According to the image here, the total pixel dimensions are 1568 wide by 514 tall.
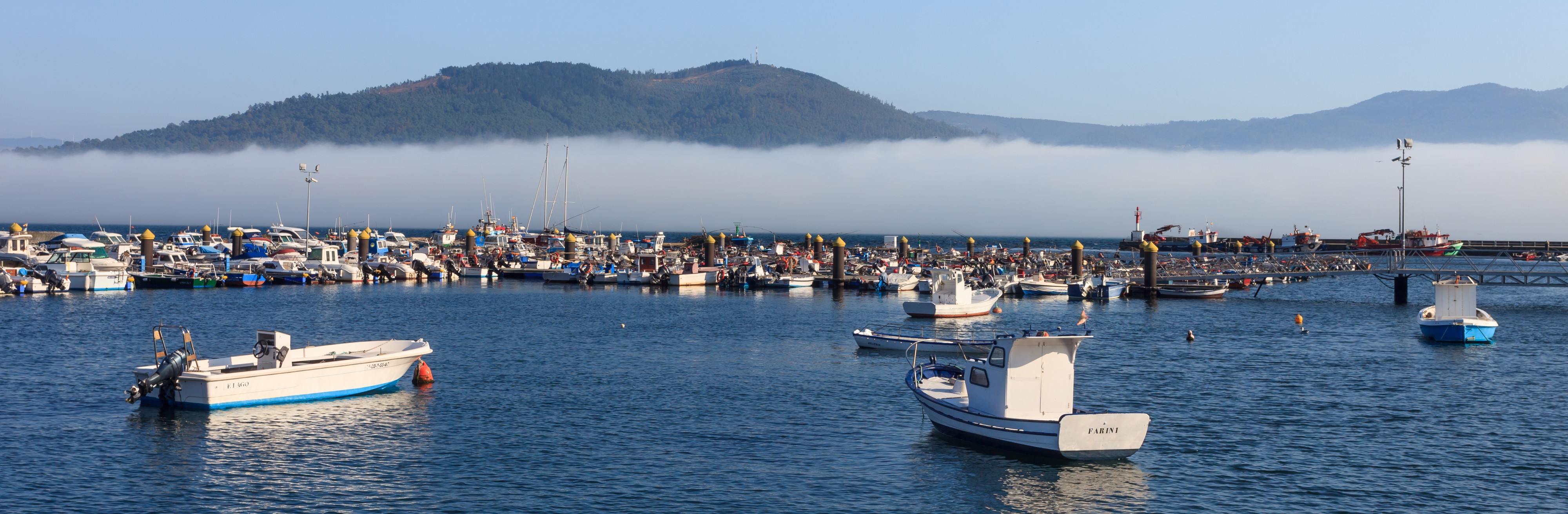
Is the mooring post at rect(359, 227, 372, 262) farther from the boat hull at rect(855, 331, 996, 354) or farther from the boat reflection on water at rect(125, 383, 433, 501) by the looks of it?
the boat reflection on water at rect(125, 383, 433, 501)

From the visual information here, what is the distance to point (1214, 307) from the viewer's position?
74.5 m

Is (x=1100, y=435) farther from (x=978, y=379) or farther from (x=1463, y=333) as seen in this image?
(x=1463, y=333)

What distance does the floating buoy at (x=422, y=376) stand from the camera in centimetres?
3725

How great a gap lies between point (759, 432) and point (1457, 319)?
127 ft

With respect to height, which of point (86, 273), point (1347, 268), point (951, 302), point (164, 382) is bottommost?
point (164, 382)

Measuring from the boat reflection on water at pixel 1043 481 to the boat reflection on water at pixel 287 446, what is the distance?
12.3 m

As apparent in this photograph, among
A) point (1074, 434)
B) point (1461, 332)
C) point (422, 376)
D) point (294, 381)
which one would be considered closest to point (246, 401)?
point (294, 381)

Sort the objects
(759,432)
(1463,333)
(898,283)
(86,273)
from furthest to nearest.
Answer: (898,283)
(86,273)
(1463,333)
(759,432)

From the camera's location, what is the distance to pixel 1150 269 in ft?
275

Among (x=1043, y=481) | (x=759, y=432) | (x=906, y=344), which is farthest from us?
(x=906, y=344)

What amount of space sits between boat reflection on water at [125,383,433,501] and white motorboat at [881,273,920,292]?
2356 inches

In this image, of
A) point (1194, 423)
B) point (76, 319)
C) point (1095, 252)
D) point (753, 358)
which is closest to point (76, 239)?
point (76, 319)

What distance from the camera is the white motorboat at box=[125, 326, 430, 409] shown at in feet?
102

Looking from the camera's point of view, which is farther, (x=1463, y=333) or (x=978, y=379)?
(x=1463, y=333)
